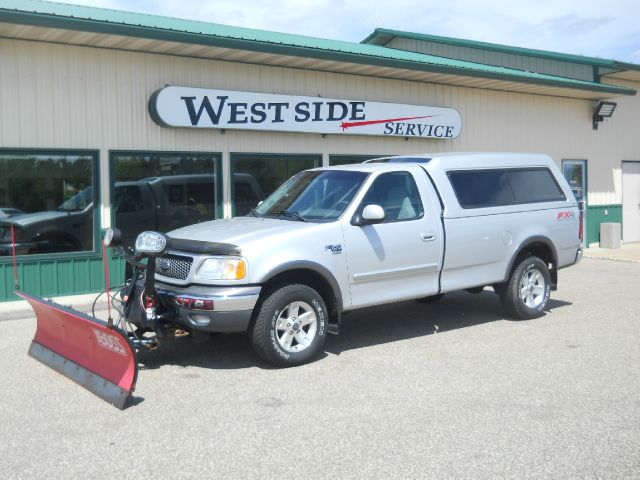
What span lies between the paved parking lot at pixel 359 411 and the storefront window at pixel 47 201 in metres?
2.27

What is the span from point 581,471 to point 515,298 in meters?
4.35

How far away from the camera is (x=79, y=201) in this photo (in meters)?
9.95

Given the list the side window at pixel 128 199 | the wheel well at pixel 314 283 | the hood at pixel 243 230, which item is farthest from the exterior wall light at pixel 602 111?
the wheel well at pixel 314 283

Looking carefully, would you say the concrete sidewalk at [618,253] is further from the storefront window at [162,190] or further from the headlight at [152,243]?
the headlight at [152,243]

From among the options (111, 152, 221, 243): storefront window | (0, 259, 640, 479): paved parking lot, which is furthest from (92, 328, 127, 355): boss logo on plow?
(111, 152, 221, 243): storefront window

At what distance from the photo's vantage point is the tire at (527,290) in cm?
827

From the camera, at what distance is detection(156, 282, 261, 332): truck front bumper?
19.4ft

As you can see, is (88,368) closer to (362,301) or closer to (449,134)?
(362,301)

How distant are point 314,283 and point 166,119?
4.90 m

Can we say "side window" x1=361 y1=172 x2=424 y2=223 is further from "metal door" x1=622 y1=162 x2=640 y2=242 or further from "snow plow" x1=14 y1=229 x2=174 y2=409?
"metal door" x1=622 y1=162 x2=640 y2=242

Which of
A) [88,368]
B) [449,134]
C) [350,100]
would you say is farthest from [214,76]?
[88,368]

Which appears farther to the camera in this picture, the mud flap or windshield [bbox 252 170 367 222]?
windshield [bbox 252 170 367 222]

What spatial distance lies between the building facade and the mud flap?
3.37m

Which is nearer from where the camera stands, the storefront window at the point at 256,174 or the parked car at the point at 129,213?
the parked car at the point at 129,213
